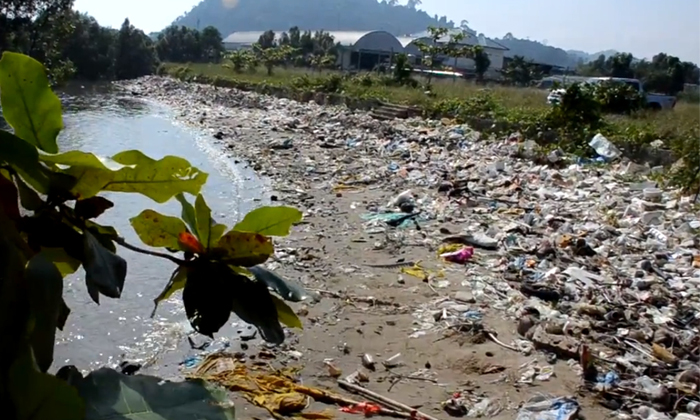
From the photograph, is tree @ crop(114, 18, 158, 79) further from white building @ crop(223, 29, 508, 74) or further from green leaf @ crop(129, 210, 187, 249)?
green leaf @ crop(129, 210, 187, 249)

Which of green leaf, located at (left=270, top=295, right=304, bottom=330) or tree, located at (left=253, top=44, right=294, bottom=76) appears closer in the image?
green leaf, located at (left=270, top=295, right=304, bottom=330)

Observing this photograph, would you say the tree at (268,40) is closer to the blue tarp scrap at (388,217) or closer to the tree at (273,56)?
the tree at (273,56)

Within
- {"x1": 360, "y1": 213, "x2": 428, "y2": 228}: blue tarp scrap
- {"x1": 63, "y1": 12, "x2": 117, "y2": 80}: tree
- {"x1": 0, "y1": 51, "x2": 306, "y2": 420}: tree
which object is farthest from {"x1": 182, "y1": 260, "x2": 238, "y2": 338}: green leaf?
{"x1": 63, "y1": 12, "x2": 117, "y2": 80}: tree

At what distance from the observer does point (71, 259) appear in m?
0.74

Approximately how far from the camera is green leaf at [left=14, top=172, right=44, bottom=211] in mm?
668

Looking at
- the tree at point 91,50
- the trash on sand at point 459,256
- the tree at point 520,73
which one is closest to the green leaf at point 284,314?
the trash on sand at point 459,256

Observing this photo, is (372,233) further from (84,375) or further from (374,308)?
(84,375)

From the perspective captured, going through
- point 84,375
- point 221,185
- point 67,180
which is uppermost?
point 67,180

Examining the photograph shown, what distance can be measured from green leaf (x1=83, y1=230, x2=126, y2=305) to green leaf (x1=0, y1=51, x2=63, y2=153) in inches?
4.4

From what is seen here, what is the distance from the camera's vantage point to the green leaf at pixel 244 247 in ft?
2.40

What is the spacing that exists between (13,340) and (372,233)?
684 centimetres

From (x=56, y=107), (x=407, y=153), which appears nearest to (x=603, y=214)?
(x=407, y=153)

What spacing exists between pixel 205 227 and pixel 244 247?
0.05m

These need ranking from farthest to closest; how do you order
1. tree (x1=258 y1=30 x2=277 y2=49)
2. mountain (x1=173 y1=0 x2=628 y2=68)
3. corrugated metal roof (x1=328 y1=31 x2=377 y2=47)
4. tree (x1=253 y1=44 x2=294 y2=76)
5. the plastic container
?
mountain (x1=173 y1=0 x2=628 y2=68), corrugated metal roof (x1=328 y1=31 x2=377 y2=47), tree (x1=258 y1=30 x2=277 y2=49), tree (x1=253 y1=44 x2=294 y2=76), the plastic container
